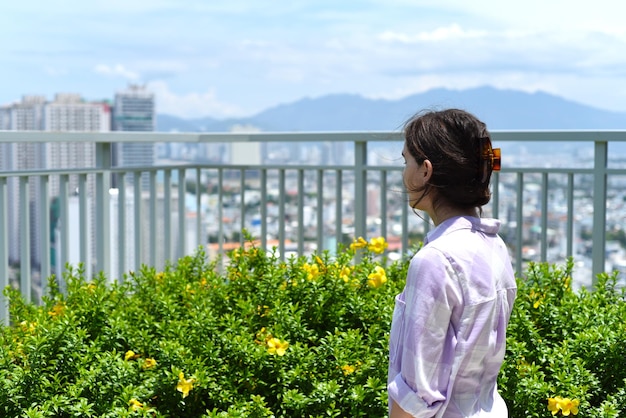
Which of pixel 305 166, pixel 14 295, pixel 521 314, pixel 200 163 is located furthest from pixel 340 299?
pixel 200 163

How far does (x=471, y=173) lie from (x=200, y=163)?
3.90 m

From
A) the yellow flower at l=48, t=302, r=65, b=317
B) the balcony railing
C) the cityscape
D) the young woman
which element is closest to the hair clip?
the young woman

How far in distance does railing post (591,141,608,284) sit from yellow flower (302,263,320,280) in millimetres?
1776

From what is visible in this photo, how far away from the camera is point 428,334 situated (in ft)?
5.04

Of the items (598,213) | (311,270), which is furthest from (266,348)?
(598,213)

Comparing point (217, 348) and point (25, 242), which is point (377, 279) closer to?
point (217, 348)

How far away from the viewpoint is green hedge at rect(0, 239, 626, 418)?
2.80 m

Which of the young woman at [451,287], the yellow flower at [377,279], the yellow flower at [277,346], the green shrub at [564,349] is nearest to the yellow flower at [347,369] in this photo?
the yellow flower at [277,346]

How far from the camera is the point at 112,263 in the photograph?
490 centimetres

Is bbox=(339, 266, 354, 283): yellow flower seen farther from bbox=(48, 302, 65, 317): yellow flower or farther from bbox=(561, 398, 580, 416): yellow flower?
bbox=(48, 302, 65, 317): yellow flower

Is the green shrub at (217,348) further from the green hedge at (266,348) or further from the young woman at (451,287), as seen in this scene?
the young woman at (451,287)

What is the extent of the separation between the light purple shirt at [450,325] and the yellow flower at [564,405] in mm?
1148

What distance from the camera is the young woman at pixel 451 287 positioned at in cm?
155

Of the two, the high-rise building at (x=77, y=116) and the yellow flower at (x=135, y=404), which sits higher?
the high-rise building at (x=77, y=116)
